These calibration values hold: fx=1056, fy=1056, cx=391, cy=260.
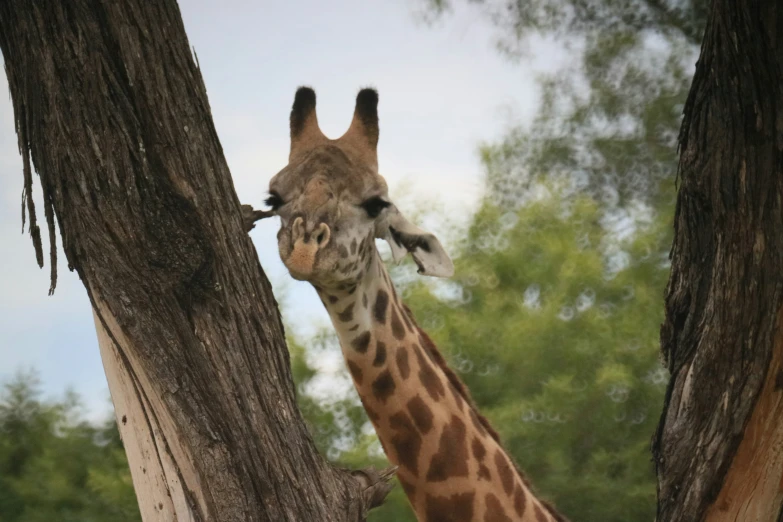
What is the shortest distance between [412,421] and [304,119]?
4.19 ft

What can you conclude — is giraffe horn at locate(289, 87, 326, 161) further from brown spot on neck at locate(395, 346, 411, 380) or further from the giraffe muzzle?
brown spot on neck at locate(395, 346, 411, 380)

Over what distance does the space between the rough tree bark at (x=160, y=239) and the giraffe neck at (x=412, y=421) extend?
1.08 m

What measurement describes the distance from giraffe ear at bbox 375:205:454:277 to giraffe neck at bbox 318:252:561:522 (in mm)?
105

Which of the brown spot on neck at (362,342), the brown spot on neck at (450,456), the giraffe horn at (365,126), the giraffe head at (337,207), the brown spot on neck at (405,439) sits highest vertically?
the giraffe horn at (365,126)

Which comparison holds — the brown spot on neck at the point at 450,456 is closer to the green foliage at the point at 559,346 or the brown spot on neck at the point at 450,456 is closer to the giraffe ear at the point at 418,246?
the giraffe ear at the point at 418,246

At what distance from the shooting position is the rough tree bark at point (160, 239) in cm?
283

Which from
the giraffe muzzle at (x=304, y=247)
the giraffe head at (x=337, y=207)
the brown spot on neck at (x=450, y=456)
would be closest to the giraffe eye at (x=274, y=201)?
the giraffe head at (x=337, y=207)

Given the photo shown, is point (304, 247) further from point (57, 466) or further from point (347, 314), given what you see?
point (57, 466)

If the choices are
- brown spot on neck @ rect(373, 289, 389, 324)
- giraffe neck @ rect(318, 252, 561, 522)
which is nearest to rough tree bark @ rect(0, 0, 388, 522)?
giraffe neck @ rect(318, 252, 561, 522)

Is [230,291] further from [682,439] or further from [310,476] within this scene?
[682,439]

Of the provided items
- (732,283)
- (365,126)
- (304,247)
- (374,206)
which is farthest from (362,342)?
(732,283)

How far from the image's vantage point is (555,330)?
9039 mm

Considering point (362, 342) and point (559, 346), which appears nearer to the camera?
point (362, 342)

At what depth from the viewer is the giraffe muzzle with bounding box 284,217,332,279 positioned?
11.6 ft
